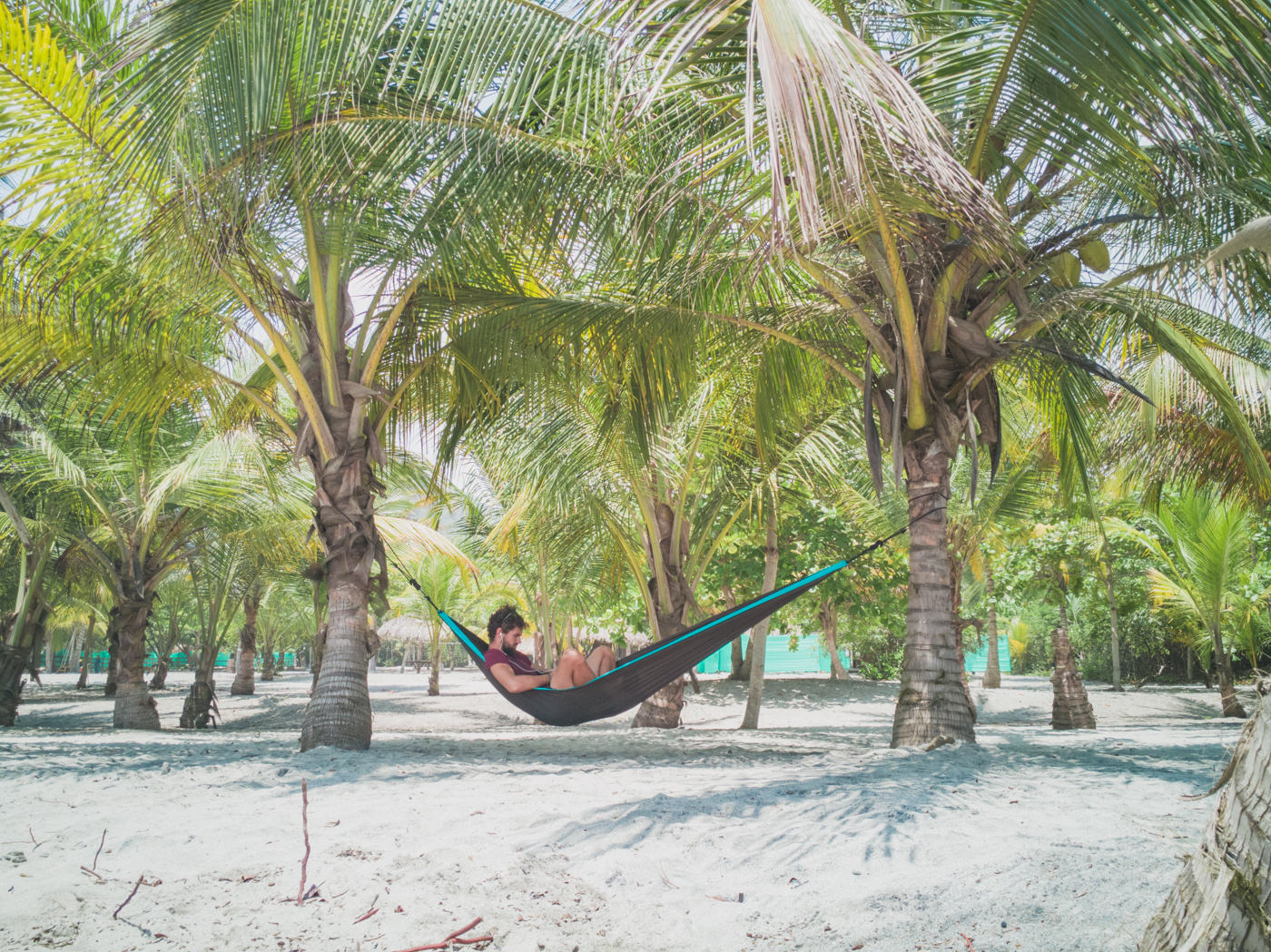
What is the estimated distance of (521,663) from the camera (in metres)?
4.94

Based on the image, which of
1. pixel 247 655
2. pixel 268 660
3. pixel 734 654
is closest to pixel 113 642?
pixel 247 655

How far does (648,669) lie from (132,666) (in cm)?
564

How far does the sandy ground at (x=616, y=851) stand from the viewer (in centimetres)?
189

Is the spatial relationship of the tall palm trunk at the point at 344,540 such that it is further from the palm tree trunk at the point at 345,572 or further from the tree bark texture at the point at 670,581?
the tree bark texture at the point at 670,581

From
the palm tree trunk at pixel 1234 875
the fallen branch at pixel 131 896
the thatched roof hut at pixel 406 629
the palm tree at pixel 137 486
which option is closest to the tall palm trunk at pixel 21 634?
the palm tree at pixel 137 486

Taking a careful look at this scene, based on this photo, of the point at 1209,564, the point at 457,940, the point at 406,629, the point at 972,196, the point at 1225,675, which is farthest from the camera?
the point at 406,629

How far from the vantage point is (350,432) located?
4750 mm

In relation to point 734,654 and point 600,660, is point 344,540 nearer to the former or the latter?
point 600,660

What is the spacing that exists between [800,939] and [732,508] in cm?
556

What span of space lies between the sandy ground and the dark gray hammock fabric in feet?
1.46

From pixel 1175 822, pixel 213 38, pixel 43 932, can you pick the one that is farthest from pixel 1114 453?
pixel 43 932

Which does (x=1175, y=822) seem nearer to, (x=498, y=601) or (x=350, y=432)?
(x=350, y=432)

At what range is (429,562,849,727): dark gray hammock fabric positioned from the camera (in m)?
3.99

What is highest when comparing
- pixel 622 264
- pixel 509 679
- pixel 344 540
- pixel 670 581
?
pixel 622 264
